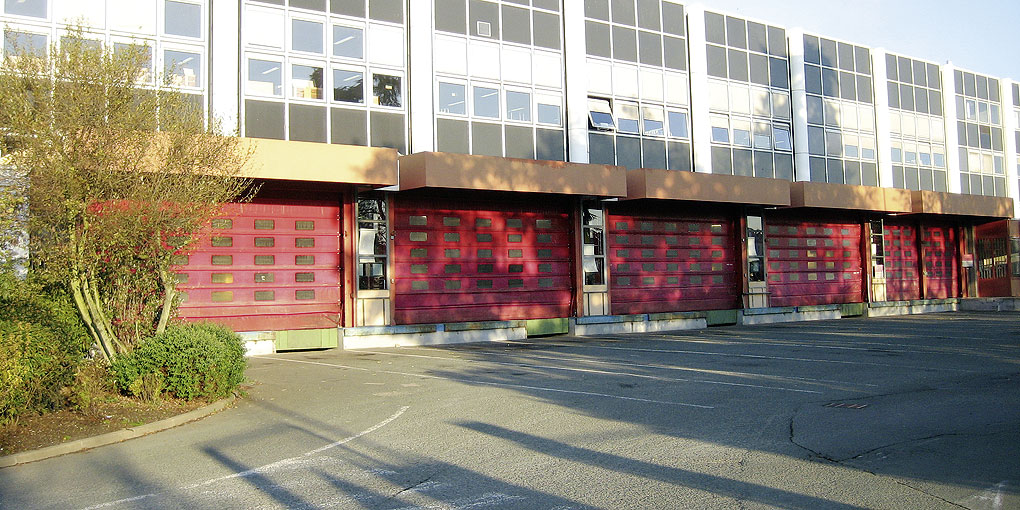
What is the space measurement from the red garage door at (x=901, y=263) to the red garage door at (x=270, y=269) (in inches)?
904

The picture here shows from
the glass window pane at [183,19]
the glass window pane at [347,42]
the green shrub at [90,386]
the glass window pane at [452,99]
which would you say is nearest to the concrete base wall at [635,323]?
the glass window pane at [452,99]

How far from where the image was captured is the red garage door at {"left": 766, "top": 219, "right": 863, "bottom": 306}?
29.8 meters

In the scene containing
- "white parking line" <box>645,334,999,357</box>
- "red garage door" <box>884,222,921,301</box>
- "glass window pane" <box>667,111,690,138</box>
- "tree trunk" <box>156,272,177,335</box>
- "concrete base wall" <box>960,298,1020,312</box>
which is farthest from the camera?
"concrete base wall" <box>960,298,1020,312</box>

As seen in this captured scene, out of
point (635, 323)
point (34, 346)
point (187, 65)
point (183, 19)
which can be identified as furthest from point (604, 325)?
point (34, 346)

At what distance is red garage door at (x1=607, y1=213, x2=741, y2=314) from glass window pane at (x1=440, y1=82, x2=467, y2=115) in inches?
235

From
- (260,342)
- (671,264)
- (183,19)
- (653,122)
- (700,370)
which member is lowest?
(700,370)

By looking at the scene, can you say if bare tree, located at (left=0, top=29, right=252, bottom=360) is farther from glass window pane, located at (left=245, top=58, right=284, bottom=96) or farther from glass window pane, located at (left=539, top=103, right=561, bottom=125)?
glass window pane, located at (left=539, top=103, right=561, bottom=125)

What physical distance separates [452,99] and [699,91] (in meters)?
9.44

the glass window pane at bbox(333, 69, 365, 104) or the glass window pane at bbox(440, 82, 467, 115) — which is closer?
the glass window pane at bbox(333, 69, 365, 104)

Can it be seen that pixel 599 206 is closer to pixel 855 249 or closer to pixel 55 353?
pixel 855 249

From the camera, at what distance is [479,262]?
23.2 m

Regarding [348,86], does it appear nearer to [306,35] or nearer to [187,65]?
[306,35]

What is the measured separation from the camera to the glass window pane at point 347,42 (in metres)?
21.0

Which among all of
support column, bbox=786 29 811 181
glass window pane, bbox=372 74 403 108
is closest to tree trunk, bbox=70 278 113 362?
glass window pane, bbox=372 74 403 108
